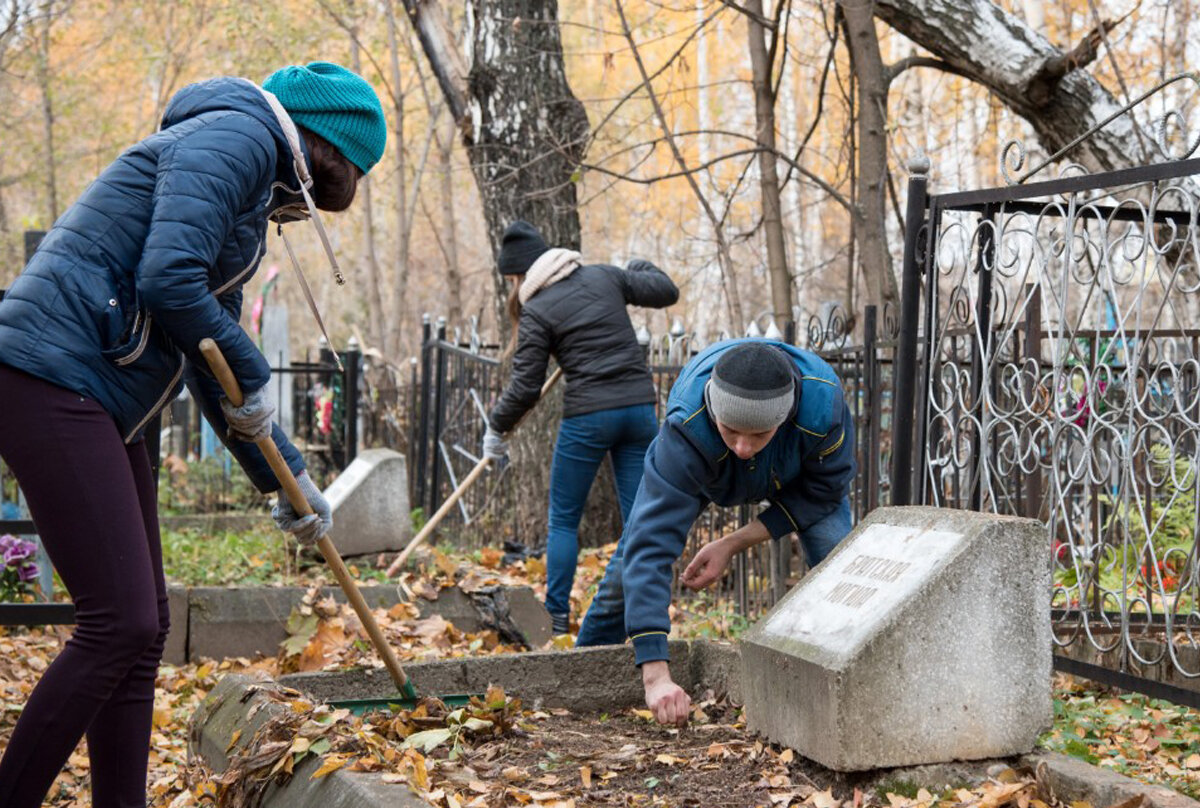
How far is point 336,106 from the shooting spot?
3318 millimetres

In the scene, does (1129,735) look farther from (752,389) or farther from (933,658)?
(752,389)

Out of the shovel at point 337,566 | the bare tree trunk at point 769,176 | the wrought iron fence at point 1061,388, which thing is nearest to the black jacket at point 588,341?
the wrought iron fence at point 1061,388

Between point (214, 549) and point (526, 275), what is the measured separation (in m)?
3.26

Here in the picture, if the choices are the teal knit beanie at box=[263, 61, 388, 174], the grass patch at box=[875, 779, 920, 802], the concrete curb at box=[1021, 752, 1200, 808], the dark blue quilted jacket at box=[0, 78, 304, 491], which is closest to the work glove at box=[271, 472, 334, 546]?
the dark blue quilted jacket at box=[0, 78, 304, 491]

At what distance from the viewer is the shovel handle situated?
10.4ft

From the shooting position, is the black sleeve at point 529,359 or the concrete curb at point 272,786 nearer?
the concrete curb at point 272,786

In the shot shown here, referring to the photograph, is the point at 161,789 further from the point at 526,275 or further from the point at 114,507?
the point at 526,275

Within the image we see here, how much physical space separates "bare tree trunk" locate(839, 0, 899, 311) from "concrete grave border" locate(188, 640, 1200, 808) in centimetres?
392

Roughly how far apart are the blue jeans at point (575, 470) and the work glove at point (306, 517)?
2.67m

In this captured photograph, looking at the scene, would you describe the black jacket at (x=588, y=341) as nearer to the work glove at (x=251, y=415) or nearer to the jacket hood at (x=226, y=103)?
the work glove at (x=251, y=415)

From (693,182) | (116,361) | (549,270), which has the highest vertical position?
(693,182)

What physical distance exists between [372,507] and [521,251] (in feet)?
6.43

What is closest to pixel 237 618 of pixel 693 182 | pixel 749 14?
pixel 693 182

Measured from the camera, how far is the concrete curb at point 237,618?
21.3 ft
